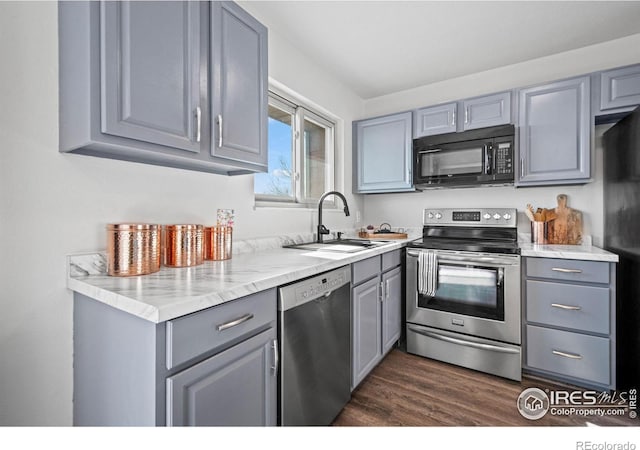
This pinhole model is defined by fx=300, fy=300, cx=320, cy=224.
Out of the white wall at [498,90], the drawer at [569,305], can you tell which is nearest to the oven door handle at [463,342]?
the drawer at [569,305]

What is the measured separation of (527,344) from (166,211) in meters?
2.44

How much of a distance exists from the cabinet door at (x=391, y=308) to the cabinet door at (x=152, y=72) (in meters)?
1.59

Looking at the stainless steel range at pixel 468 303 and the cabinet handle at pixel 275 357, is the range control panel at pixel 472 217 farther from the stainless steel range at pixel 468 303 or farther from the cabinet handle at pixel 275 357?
the cabinet handle at pixel 275 357

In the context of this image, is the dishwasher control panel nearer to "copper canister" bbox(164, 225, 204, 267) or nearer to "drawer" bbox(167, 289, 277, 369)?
"drawer" bbox(167, 289, 277, 369)

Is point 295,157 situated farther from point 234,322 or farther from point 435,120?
point 234,322

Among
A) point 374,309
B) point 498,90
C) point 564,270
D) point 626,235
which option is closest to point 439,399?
point 374,309

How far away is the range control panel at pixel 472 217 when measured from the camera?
257 cm

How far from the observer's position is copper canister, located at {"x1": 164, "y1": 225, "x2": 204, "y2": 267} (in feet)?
4.37

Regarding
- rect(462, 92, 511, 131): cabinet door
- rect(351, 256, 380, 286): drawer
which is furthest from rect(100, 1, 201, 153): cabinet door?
rect(462, 92, 511, 131): cabinet door

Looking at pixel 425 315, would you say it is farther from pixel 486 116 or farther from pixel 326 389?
pixel 486 116

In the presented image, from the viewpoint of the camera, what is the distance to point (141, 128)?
1073 millimetres

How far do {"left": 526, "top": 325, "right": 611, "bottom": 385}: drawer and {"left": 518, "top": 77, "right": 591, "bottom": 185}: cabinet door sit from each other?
1.09m

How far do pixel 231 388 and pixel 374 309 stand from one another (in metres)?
1.22
